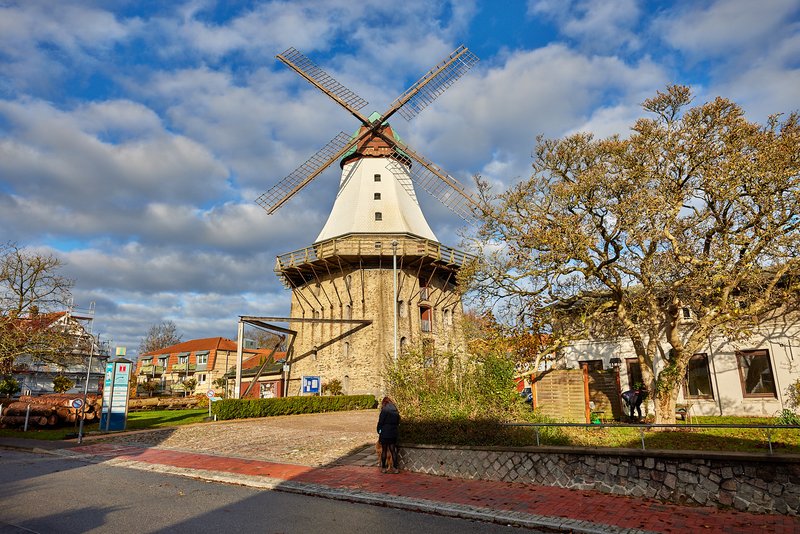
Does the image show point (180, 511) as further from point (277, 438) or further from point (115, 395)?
point (115, 395)

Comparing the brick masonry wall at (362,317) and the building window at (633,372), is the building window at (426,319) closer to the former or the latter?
the brick masonry wall at (362,317)

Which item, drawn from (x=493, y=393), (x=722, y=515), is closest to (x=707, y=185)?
(x=493, y=393)

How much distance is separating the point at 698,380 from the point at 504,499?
14992 millimetres

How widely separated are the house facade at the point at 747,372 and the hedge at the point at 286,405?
14337mm

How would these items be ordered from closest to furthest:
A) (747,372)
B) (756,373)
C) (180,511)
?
(180,511), (756,373), (747,372)

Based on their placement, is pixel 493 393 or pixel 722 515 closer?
pixel 722 515

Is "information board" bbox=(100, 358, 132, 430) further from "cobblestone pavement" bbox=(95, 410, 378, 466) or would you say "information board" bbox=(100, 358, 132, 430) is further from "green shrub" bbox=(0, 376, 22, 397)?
"green shrub" bbox=(0, 376, 22, 397)

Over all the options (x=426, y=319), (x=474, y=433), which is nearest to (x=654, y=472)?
(x=474, y=433)

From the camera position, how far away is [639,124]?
47.6ft

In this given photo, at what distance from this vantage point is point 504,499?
840 centimetres

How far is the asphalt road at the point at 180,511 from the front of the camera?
6.87 m

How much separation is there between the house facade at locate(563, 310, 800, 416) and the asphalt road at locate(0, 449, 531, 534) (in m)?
14.6

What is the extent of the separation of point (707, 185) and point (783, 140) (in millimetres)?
1986

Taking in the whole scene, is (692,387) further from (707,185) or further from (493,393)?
(493,393)
